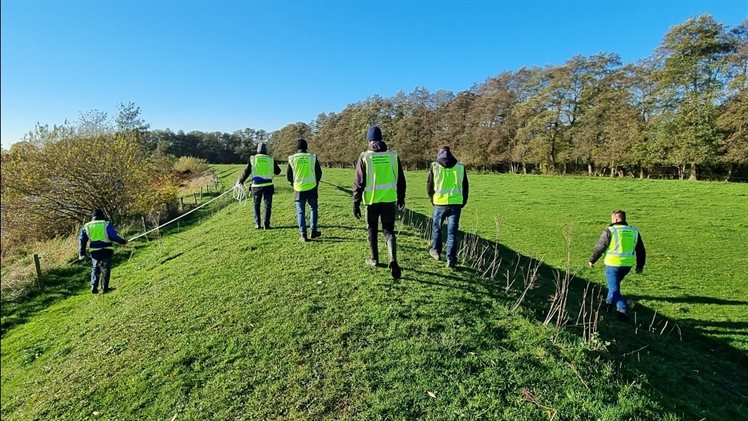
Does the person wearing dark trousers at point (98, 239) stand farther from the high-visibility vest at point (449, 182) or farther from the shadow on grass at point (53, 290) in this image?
the high-visibility vest at point (449, 182)

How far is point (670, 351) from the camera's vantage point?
6.64 metres

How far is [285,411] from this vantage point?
4441 mm

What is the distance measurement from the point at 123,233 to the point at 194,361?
18.2 metres

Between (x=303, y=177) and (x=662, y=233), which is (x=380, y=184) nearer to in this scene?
(x=303, y=177)

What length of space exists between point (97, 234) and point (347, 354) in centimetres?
907

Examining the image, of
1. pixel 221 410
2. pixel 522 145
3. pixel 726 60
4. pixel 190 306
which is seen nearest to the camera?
pixel 221 410

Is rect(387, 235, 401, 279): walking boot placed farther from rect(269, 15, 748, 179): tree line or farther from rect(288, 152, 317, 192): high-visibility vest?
rect(269, 15, 748, 179): tree line

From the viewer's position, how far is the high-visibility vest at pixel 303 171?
9.80 meters

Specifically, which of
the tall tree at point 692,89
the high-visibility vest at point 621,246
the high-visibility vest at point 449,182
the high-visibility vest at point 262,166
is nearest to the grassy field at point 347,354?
the high-visibility vest at point 621,246

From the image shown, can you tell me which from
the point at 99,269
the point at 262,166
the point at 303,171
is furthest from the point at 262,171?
the point at 99,269

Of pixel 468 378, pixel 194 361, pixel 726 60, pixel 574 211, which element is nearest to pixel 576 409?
pixel 468 378

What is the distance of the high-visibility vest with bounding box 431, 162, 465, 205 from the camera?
8016 mm

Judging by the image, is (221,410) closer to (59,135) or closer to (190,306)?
(190,306)

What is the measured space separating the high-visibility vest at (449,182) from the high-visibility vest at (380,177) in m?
1.23
